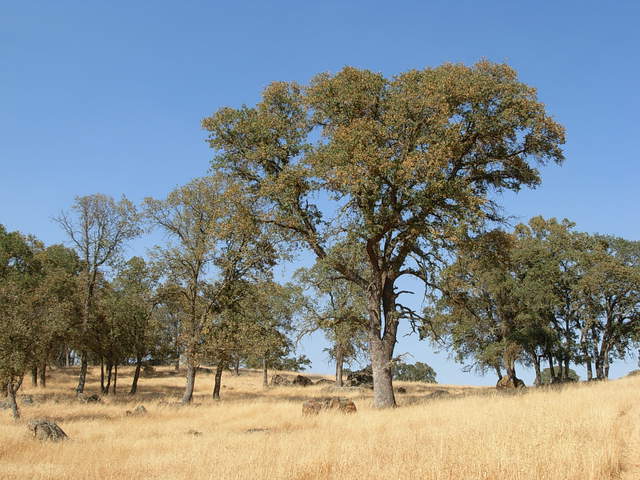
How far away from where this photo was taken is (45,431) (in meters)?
14.9

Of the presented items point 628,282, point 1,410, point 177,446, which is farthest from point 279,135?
point 628,282

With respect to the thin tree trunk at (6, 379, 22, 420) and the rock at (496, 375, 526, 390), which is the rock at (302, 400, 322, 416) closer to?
the thin tree trunk at (6, 379, 22, 420)

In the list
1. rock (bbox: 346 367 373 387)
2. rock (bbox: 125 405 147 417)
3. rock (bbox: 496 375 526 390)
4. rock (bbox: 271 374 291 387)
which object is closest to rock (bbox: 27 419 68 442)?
rock (bbox: 125 405 147 417)

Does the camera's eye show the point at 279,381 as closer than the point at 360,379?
No

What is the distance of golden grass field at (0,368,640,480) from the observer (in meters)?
8.63

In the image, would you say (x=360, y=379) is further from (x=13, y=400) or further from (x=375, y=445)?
(x=375, y=445)

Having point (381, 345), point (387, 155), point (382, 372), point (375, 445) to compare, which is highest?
point (387, 155)

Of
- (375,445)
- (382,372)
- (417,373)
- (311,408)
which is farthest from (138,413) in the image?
(417,373)

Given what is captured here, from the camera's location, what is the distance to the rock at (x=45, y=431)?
580 inches

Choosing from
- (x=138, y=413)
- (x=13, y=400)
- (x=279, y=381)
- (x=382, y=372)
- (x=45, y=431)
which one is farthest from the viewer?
(x=279, y=381)

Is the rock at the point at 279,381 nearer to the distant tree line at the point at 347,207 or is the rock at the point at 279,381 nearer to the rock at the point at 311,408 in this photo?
the distant tree line at the point at 347,207

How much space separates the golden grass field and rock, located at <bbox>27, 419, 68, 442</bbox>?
1.31ft

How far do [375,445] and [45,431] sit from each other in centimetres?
1042

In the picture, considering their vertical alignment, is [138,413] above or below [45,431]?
below
